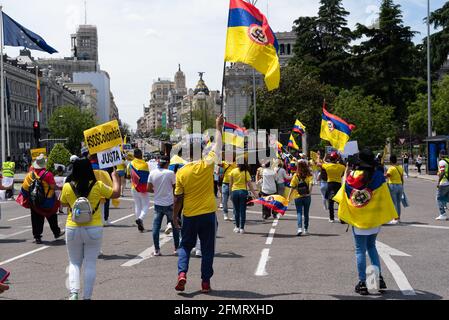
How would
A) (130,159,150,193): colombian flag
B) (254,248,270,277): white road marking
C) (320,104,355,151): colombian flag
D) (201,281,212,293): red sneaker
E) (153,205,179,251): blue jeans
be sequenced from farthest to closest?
(320,104,355,151): colombian flag < (130,159,150,193): colombian flag < (153,205,179,251): blue jeans < (254,248,270,277): white road marking < (201,281,212,293): red sneaker

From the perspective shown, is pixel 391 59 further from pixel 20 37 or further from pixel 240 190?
pixel 240 190

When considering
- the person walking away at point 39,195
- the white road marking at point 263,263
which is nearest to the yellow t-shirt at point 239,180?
the white road marking at point 263,263

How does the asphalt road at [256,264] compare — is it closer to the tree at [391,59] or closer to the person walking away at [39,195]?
the person walking away at [39,195]

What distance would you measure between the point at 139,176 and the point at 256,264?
5036 millimetres

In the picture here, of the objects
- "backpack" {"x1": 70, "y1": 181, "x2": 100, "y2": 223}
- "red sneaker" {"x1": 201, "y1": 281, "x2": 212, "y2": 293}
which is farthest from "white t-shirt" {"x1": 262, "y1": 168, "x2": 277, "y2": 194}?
"backpack" {"x1": 70, "y1": 181, "x2": 100, "y2": 223}

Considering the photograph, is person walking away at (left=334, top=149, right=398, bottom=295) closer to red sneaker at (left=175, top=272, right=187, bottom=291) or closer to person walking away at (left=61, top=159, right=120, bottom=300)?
red sneaker at (left=175, top=272, right=187, bottom=291)

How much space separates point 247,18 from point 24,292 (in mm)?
6439

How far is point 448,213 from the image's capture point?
55.0 feet

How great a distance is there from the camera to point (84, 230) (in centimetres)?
667

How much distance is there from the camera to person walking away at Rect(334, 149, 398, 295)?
7457 mm

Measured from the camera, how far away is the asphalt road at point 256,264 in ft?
24.8

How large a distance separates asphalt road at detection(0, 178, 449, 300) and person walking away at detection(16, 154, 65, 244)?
1.58 feet
